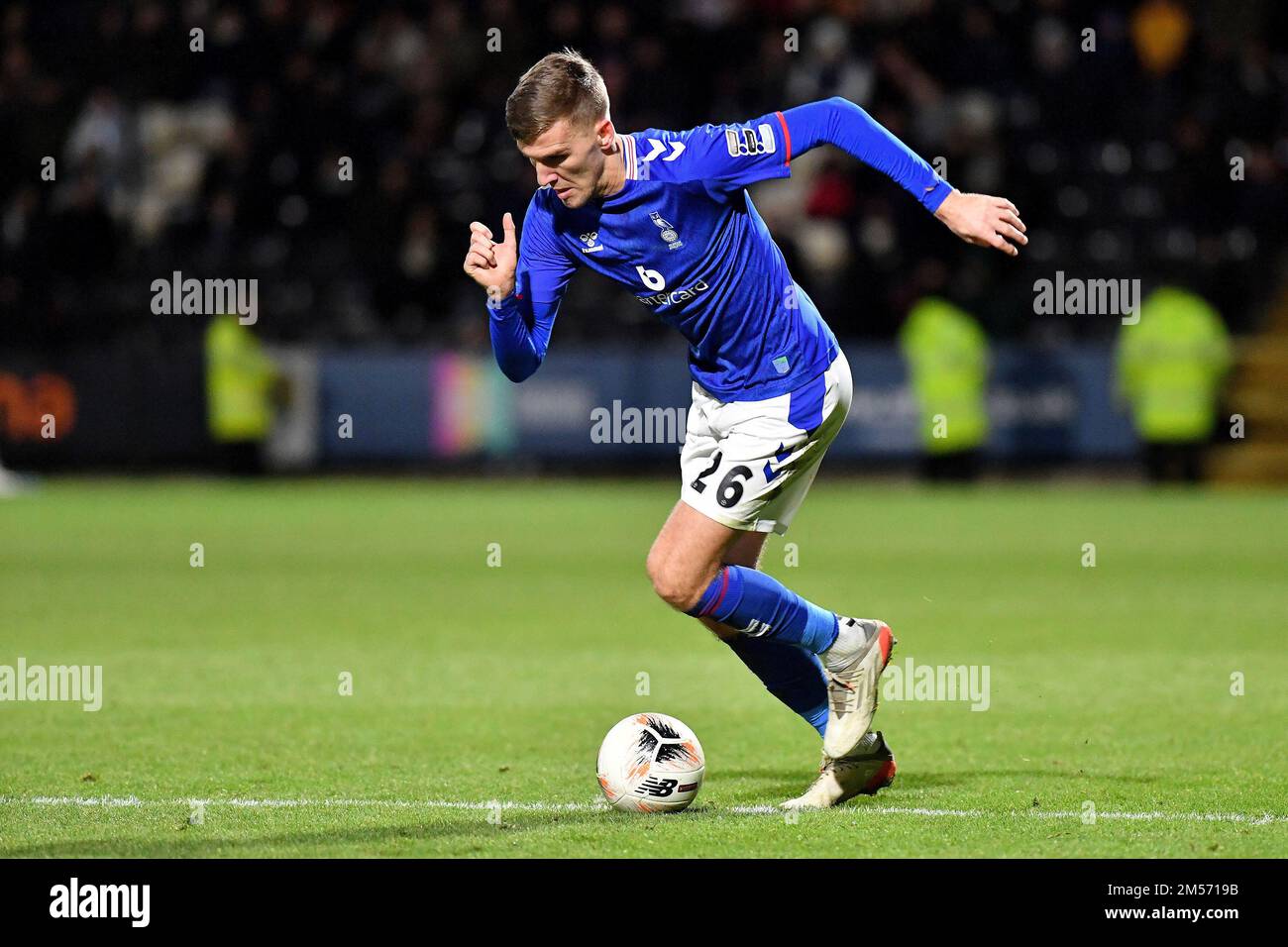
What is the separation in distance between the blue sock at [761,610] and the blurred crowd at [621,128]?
13646 mm

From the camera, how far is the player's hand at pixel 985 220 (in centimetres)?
548

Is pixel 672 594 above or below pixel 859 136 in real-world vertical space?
below

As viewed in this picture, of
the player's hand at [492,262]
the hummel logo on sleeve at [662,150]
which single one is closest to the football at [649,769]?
the player's hand at [492,262]

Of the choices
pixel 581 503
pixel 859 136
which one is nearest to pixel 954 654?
pixel 859 136

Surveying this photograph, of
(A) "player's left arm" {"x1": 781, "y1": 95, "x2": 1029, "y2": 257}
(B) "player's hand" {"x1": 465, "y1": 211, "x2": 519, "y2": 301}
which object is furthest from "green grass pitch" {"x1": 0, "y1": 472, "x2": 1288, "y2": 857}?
(A) "player's left arm" {"x1": 781, "y1": 95, "x2": 1029, "y2": 257}

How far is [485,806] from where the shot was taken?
19.4 ft

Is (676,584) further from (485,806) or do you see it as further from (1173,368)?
(1173,368)

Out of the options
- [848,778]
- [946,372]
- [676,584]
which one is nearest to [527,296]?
[676,584]

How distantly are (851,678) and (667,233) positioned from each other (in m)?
1.50

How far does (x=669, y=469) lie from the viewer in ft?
63.5

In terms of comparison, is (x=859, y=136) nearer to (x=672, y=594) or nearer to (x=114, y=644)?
(x=672, y=594)

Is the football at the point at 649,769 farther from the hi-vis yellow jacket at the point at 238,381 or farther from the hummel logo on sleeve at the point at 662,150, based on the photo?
the hi-vis yellow jacket at the point at 238,381

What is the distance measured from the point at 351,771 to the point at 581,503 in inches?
428

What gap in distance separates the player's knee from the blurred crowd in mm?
13800
